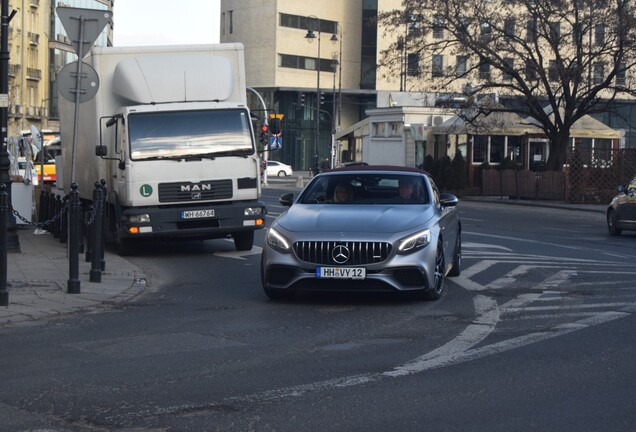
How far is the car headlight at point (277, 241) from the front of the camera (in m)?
12.4

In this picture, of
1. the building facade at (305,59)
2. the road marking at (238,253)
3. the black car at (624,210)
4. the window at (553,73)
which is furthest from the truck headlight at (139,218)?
the building facade at (305,59)

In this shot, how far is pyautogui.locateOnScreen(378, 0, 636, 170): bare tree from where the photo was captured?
43719mm

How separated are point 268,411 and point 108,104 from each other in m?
13.4

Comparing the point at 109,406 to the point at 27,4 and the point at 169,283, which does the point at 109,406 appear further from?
the point at 27,4

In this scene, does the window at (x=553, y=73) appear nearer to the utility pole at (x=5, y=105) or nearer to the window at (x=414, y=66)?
the window at (x=414, y=66)

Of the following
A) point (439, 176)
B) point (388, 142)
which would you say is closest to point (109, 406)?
point (439, 176)

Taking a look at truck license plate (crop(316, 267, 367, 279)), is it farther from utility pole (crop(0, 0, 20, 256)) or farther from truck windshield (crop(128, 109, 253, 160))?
utility pole (crop(0, 0, 20, 256))

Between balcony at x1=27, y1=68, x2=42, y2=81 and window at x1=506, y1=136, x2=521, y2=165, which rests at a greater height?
balcony at x1=27, y1=68, x2=42, y2=81

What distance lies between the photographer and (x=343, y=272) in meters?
12.2

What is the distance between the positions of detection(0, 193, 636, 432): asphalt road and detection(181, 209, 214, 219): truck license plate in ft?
11.3

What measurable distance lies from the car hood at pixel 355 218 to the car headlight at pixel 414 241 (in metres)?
0.12

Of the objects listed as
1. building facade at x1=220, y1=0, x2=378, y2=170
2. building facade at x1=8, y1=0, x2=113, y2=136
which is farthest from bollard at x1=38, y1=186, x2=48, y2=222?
building facade at x1=220, y1=0, x2=378, y2=170

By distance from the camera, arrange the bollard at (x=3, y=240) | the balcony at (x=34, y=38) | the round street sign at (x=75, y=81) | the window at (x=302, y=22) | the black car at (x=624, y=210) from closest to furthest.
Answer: the bollard at (x=3, y=240)
the round street sign at (x=75, y=81)
the black car at (x=624, y=210)
the balcony at (x=34, y=38)
the window at (x=302, y=22)

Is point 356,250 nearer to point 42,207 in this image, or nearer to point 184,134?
point 184,134
